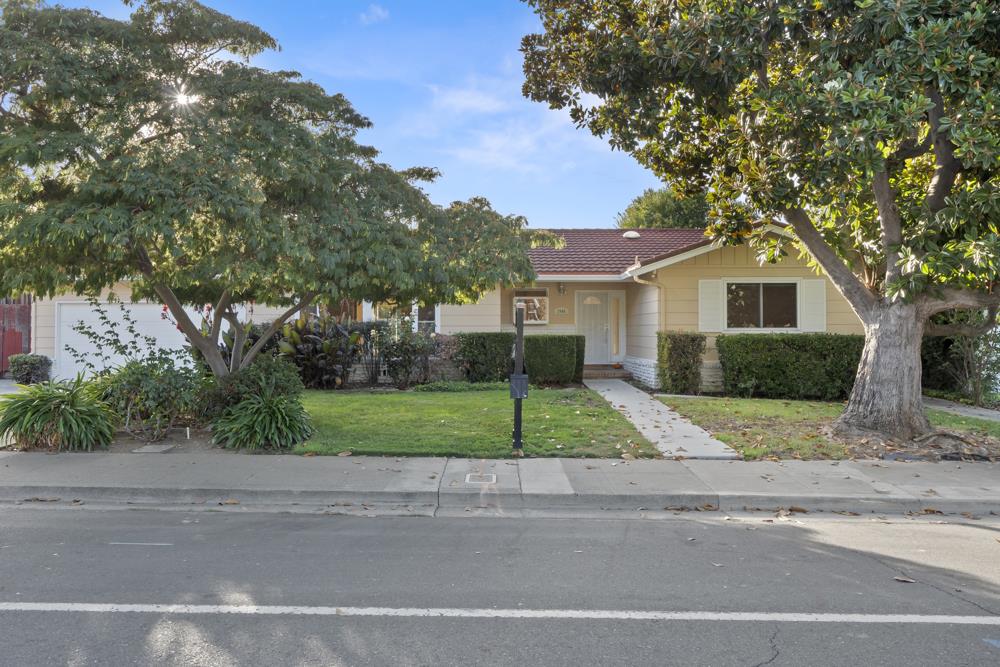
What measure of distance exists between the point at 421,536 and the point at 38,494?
414 centimetres

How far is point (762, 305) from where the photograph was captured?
50.7 ft

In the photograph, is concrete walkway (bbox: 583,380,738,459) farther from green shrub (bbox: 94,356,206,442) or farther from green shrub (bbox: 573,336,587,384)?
green shrub (bbox: 94,356,206,442)

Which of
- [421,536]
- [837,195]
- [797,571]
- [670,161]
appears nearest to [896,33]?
[837,195]

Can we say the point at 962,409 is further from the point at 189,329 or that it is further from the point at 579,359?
the point at 189,329

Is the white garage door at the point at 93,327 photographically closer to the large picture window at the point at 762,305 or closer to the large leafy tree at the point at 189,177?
the large leafy tree at the point at 189,177

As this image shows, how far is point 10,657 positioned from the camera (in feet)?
10.9

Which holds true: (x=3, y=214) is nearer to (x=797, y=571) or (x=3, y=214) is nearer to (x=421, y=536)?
(x=421, y=536)

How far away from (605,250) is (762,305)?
473 cm

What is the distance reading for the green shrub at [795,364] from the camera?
13.9 metres

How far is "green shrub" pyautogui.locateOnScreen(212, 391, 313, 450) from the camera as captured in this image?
8.52 m

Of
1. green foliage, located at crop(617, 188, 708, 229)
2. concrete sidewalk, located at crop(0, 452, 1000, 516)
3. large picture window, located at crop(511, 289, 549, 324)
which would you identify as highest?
green foliage, located at crop(617, 188, 708, 229)

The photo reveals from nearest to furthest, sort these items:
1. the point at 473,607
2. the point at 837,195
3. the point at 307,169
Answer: the point at 473,607 → the point at 307,169 → the point at 837,195

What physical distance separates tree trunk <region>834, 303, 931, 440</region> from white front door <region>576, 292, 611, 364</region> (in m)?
9.82

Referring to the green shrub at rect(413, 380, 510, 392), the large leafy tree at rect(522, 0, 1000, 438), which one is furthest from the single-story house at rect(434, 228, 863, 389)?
the large leafy tree at rect(522, 0, 1000, 438)
